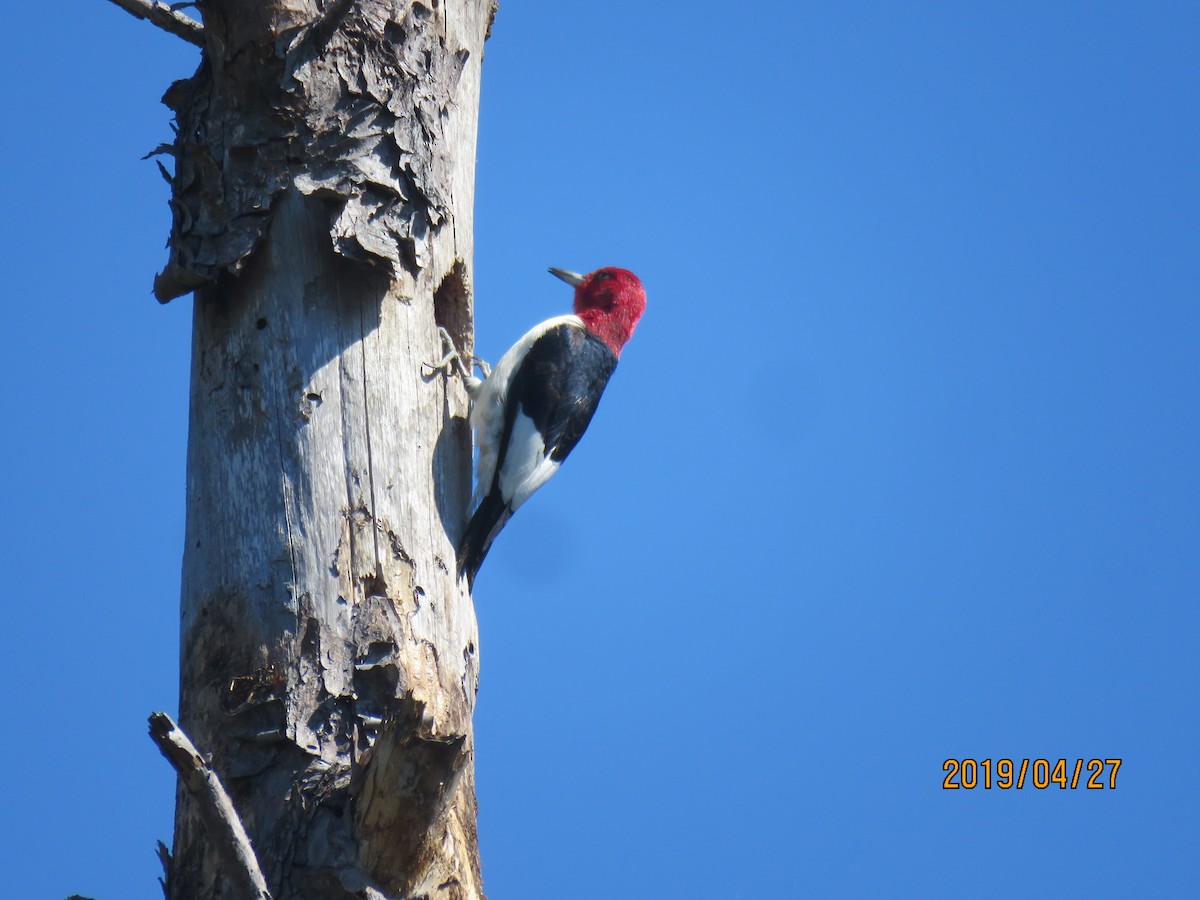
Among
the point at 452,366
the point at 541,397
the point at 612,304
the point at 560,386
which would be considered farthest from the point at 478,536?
the point at 612,304

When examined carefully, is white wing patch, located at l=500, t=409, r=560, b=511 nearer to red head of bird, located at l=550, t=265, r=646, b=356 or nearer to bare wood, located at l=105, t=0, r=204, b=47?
red head of bird, located at l=550, t=265, r=646, b=356

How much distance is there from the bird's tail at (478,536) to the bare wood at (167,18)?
5.10 ft

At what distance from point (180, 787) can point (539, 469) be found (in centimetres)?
181

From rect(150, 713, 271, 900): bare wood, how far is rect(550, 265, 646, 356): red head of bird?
3.27 meters

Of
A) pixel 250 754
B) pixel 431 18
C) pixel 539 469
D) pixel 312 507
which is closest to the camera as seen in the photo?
pixel 250 754

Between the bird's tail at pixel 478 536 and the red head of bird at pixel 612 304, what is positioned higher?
the red head of bird at pixel 612 304

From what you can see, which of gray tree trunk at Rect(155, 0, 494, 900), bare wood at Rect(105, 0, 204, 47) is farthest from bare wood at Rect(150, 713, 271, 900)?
bare wood at Rect(105, 0, 204, 47)

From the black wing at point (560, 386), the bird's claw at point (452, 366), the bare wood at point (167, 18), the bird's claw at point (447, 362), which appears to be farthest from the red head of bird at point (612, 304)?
the bare wood at point (167, 18)

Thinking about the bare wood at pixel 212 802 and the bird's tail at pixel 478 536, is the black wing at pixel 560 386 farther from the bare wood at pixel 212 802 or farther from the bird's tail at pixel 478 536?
the bare wood at pixel 212 802

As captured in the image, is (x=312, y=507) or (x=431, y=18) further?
(x=431, y=18)

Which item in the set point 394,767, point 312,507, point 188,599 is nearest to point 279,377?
point 312,507

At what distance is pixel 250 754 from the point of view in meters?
2.54

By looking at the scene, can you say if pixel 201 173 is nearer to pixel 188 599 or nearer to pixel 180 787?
pixel 188 599

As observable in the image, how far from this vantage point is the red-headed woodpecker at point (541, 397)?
3.64 metres
